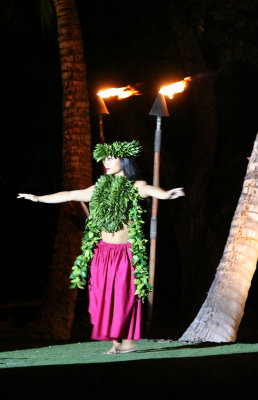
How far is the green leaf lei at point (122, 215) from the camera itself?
7.85 meters

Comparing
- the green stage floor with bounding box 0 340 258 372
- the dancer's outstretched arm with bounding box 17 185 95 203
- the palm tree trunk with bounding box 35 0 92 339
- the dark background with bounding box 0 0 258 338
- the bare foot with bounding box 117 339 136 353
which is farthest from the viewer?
the dark background with bounding box 0 0 258 338

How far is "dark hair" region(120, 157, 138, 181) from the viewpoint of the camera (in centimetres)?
805

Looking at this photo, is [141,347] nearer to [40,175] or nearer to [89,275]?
[89,275]

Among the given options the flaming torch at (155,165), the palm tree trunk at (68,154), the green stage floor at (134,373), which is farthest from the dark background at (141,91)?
the green stage floor at (134,373)

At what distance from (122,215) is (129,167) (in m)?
0.47

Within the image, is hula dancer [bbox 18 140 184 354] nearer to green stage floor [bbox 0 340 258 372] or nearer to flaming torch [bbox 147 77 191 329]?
green stage floor [bbox 0 340 258 372]

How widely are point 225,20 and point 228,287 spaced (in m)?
9.18

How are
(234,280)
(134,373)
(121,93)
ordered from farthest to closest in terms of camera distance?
1. (121,93)
2. (234,280)
3. (134,373)

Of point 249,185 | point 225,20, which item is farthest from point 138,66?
point 249,185

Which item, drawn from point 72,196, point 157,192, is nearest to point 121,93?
point 72,196

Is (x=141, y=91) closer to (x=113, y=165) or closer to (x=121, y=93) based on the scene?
(x=121, y=93)

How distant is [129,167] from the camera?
807 centimetres

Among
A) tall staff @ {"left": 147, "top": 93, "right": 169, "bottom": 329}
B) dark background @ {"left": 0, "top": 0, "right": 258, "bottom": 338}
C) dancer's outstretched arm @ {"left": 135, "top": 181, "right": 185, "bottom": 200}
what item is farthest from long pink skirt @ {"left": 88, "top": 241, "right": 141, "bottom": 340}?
dark background @ {"left": 0, "top": 0, "right": 258, "bottom": 338}

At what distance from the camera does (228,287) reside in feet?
32.7
